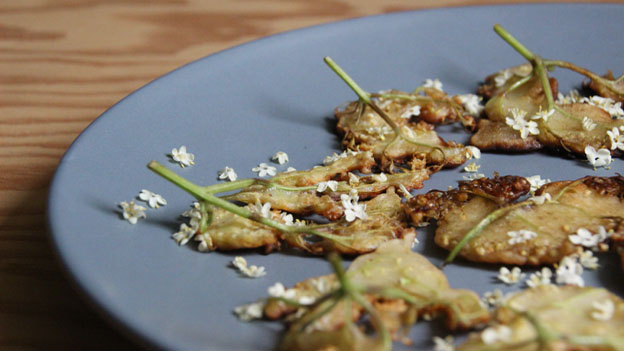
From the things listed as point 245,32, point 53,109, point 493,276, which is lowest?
point 53,109

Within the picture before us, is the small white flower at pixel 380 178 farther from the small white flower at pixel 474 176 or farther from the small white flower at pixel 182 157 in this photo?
the small white flower at pixel 182 157

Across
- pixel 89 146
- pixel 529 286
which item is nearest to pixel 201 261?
pixel 89 146

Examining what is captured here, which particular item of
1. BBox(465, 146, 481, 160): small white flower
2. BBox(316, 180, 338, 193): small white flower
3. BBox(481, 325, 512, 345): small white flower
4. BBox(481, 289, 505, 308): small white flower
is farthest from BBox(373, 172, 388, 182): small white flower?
BBox(481, 325, 512, 345): small white flower

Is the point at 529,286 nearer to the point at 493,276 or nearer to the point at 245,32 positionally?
the point at 493,276

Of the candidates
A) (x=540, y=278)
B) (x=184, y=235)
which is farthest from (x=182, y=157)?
(x=540, y=278)

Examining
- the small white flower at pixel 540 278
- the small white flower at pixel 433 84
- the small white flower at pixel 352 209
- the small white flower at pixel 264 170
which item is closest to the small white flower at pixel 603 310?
the small white flower at pixel 540 278
